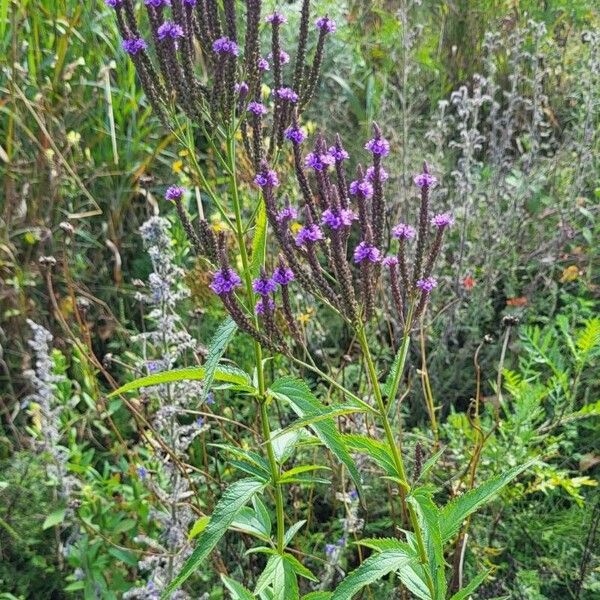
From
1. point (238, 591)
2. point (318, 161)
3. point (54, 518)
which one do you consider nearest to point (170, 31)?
point (318, 161)

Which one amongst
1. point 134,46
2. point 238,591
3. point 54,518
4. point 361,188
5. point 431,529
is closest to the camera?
point 431,529

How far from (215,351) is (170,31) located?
63 cm

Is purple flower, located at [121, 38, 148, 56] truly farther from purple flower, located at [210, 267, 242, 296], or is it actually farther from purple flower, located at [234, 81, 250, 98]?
purple flower, located at [210, 267, 242, 296]

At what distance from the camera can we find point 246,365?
3.05m

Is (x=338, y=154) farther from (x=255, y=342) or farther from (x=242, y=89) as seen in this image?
(x=255, y=342)

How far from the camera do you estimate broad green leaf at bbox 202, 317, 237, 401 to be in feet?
4.75

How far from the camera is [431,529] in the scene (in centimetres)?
143

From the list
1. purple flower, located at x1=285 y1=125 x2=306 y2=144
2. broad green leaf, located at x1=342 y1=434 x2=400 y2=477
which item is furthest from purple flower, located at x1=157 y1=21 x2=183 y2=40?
broad green leaf, located at x1=342 y1=434 x2=400 y2=477

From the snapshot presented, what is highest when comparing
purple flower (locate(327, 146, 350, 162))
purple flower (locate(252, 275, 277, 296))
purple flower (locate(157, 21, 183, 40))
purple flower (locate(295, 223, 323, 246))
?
purple flower (locate(157, 21, 183, 40))

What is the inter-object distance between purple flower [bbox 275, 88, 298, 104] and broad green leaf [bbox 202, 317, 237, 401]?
487 millimetres

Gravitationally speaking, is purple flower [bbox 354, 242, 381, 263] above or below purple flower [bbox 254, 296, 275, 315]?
above

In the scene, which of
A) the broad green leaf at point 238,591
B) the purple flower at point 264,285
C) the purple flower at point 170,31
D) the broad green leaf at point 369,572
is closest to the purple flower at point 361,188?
the purple flower at point 264,285

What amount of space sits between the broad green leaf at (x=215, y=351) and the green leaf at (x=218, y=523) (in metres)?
0.25

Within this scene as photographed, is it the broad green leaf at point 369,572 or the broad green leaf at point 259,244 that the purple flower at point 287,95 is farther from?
the broad green leaf at point 369,572
